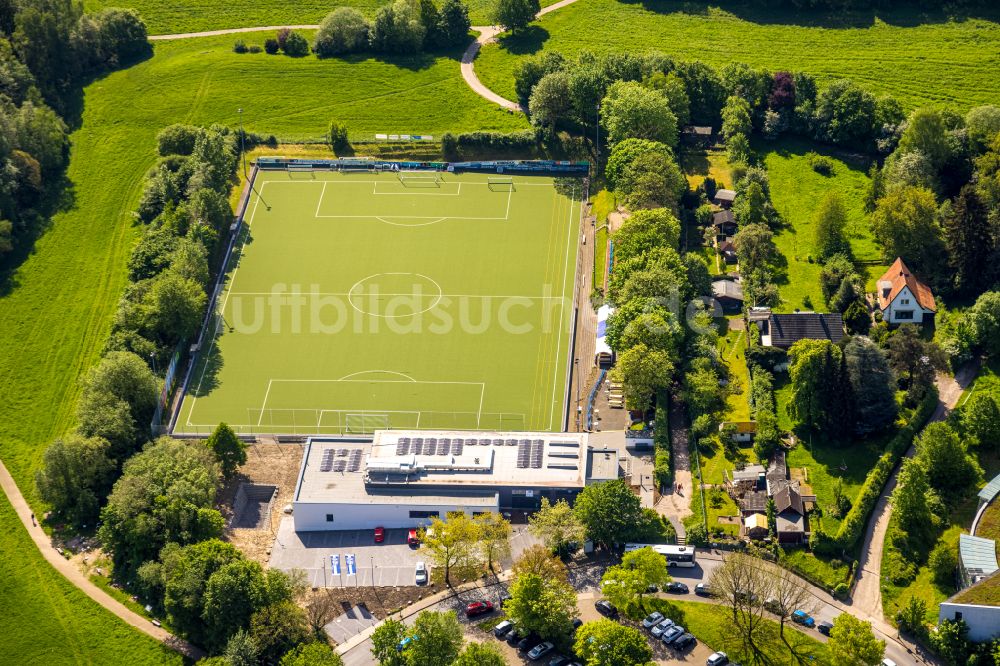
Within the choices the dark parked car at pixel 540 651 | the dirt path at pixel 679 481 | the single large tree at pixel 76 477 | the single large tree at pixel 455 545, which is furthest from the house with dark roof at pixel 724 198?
the single large tree at pixel 76 477

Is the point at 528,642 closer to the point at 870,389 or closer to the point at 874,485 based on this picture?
the point at 874,485

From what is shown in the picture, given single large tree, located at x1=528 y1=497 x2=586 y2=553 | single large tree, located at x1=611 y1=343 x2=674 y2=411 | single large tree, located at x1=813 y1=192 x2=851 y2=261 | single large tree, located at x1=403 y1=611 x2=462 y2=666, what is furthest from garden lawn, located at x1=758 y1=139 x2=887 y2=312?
single large tree, located at x1=403 y1=611 x2=462 y2=666

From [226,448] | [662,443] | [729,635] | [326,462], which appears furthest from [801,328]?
[226,448]

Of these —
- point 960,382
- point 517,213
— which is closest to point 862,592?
point 960,382

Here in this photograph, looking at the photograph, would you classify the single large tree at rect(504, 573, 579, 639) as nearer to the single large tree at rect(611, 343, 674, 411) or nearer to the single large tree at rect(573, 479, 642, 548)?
the single large tree at rect(573, 479, 642, 548)

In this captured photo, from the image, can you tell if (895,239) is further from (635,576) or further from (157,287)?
(157,287)

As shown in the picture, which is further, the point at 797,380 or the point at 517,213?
the point at 517,213

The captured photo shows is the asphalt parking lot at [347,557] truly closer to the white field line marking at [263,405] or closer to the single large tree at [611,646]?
the white field line marking at [263,405]
